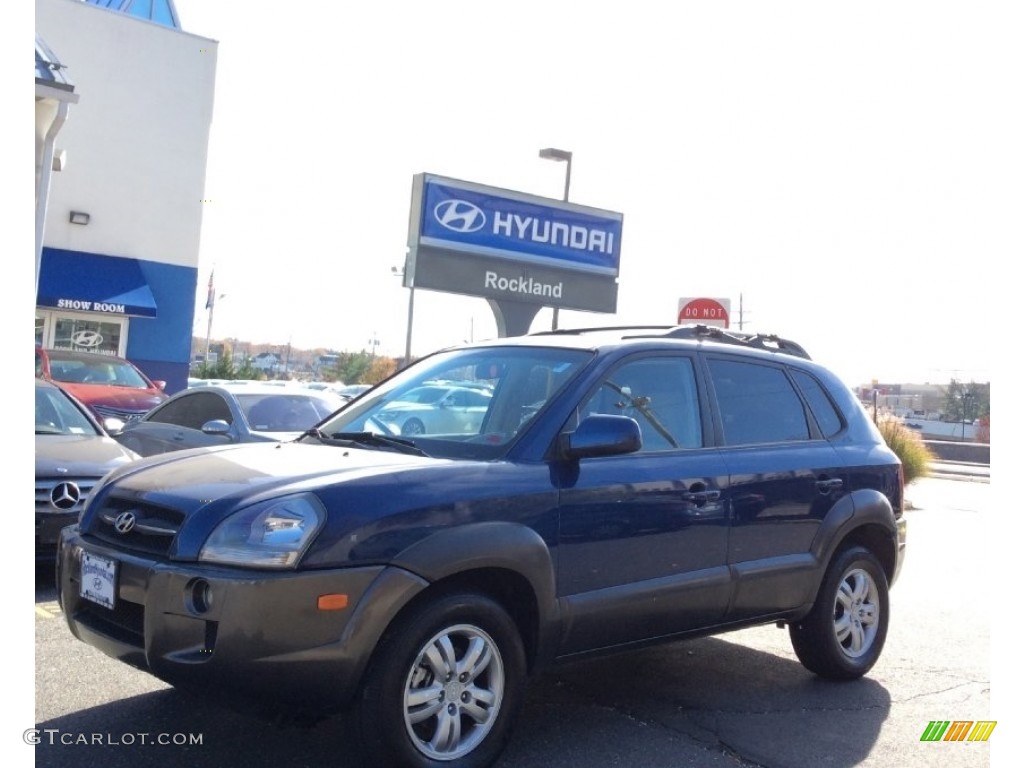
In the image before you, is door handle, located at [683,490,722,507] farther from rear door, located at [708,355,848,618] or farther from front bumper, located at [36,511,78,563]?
front bumper, located at [36,511,78,563]

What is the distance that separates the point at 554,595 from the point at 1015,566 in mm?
2954

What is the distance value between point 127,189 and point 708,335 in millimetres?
22045

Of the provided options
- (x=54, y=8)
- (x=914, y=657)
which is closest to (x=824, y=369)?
(x=914, y=657)

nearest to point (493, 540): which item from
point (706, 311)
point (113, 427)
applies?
point (113, 427)

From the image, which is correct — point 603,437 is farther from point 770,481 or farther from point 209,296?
point 209,296

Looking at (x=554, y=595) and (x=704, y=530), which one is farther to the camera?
(x=704, y=530)

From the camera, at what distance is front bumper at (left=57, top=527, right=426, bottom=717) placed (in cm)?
359

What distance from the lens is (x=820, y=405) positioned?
6094mm

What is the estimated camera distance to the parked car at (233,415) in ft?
33.3

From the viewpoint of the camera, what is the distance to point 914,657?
6730 millimetres

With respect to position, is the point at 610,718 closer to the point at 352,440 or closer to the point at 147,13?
the point at 352,440

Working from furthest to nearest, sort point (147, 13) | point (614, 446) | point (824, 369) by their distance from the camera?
1. point (147, 13)
2. point (824, 369)
3. point (614, 446)

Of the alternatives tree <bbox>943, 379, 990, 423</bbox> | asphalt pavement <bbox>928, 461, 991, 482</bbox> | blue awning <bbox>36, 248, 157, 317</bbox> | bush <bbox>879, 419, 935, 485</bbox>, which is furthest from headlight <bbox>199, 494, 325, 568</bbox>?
tree <bbox>943, 379, 990, 423</bbox>

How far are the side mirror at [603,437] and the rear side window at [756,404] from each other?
106cm
